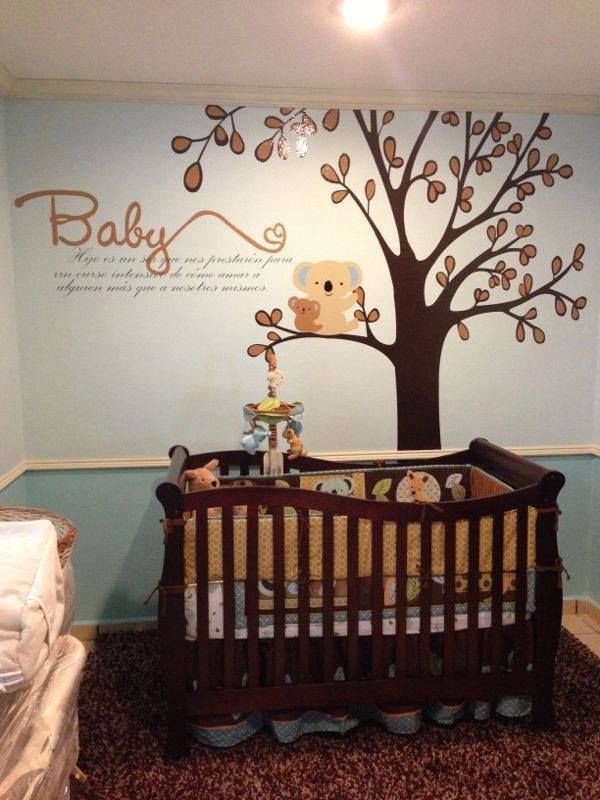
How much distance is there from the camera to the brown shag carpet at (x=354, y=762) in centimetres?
175

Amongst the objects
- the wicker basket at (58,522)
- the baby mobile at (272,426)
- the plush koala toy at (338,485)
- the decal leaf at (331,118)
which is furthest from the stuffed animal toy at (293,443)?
the decal leaf at (331,118)

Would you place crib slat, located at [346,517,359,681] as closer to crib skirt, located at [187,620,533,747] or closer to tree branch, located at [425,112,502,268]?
crib skirt, located at [187,620,533,747]

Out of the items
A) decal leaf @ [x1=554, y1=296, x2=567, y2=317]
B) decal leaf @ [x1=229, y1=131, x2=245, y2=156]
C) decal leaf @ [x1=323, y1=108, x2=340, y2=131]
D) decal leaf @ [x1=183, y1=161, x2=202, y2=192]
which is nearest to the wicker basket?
decal leaf @ [x1=183, y1=161, x2=202, y2=192]

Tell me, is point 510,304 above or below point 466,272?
below

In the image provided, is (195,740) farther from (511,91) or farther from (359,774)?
(511,91)

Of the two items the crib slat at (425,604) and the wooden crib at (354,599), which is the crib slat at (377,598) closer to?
the wooden crib at (354,599)

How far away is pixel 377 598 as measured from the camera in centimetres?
191

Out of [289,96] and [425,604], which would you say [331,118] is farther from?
[425,604]

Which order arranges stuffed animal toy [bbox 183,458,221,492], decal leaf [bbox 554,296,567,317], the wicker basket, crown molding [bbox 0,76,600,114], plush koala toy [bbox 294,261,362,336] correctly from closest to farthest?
the wicker basket → stuffed animal toy [bbox 183,458,221,492] → crown molding [bbox 0,76,600,114] → plush koala toy [bbox 294,261,362,336] → decal leaf [bbox 554,296,567,317]

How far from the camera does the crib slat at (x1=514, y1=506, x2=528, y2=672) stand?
6.35 ft

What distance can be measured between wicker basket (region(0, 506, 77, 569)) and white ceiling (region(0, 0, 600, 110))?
4.66ft

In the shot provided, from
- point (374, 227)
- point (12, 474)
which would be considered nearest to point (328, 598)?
point (12, 474)

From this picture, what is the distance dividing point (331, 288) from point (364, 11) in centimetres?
104

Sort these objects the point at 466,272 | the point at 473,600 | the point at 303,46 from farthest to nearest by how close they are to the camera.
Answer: the point at 466,272 < the point at 303,46 < the point at 473,600
